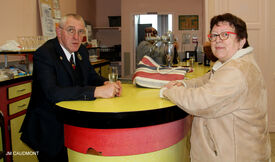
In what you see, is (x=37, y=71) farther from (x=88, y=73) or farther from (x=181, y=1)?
(x=181, y=1)

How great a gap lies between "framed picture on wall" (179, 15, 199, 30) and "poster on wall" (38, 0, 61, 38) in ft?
12.8

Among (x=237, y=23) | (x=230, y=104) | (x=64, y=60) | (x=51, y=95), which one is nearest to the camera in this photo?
(x=230, y=104)

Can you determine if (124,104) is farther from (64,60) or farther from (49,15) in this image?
(49,15)

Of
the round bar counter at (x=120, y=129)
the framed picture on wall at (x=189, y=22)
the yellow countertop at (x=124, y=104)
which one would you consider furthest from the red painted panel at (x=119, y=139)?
the framed picture on wall at (x=189, y=22)

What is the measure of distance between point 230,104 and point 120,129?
59 centimetres

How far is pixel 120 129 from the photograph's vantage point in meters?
1.52

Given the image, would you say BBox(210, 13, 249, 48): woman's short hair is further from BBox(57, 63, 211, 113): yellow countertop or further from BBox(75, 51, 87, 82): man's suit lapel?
BBox(75, 51, 87, 82): man's suit lapel

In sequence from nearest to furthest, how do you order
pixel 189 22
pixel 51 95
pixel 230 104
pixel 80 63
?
pixel 230 104 < pixel 51 95 < pixel 80 63 < pixel 189 22

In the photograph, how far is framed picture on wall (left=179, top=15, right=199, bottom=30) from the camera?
823 centimetres

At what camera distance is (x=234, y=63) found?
1529mm

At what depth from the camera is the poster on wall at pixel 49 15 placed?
5.04 meters

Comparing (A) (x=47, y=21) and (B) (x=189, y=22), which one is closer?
(A) (x=47, y=21)

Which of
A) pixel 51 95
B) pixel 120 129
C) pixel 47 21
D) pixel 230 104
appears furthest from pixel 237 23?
pixel 47 21

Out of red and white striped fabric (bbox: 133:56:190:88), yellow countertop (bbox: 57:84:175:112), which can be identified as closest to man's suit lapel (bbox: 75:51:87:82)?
red and white striped fabric (bbox: 133:56:190:88)
